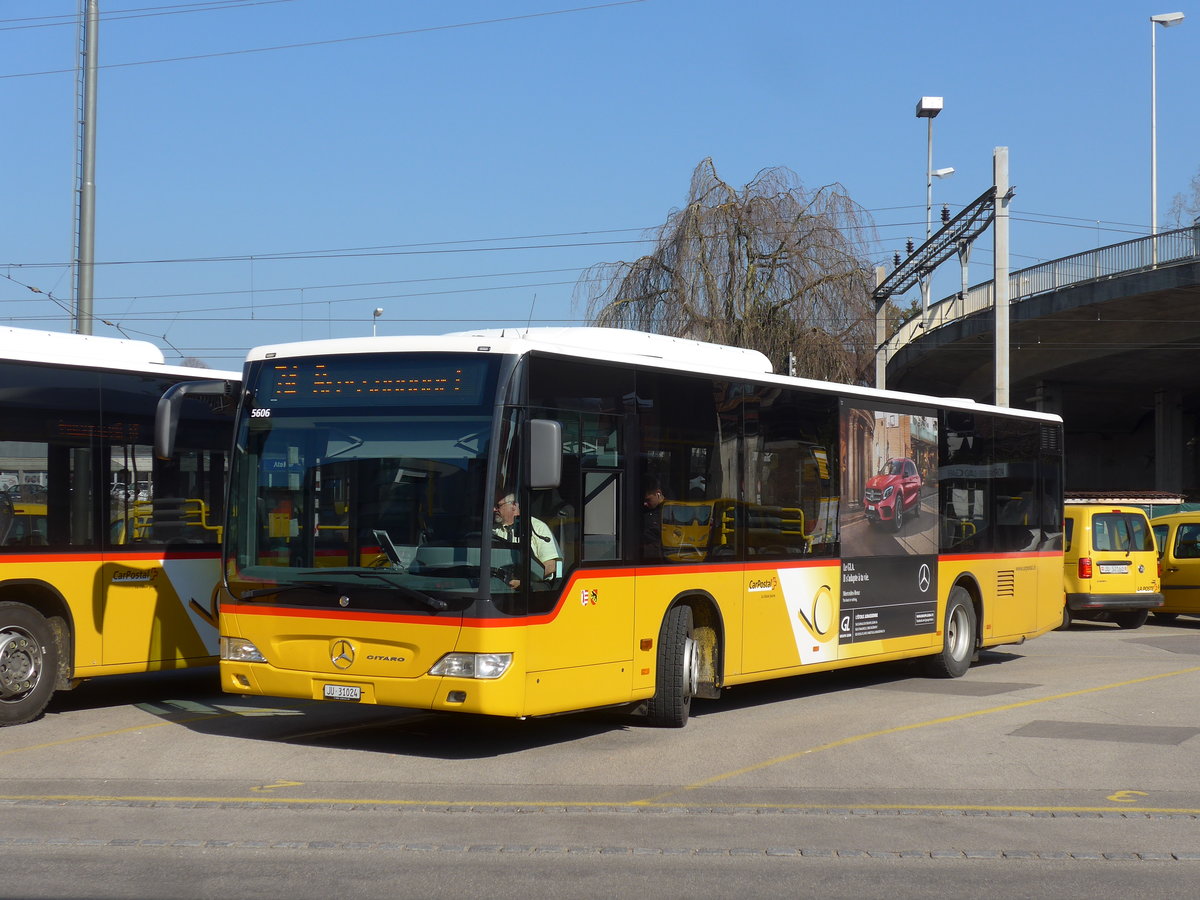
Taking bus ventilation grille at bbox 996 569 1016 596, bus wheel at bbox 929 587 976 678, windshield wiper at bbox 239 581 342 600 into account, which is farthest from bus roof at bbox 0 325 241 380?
bus ventilation grille at bbox 996 569 1016 596

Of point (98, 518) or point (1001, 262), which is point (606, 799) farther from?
point (1001, 262)

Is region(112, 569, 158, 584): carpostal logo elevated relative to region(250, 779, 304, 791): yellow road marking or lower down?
elevated

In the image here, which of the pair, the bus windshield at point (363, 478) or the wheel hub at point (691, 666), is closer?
the bus windshield at point (363, 478)

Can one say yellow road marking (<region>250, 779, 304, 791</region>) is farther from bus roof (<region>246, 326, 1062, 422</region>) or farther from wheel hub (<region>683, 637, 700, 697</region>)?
wheel hub (<region>683, 637, 700, 697</region>)

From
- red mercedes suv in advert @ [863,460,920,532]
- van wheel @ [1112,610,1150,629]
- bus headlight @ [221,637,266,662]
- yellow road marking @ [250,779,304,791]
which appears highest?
red mercedes suv in advert @ [863,460,920,532]

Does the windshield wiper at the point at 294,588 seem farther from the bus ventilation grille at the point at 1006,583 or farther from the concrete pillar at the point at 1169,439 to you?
the concrete pillar at the point at 1169,439

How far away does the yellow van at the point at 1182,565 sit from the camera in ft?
79.2

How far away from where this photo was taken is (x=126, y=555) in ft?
39.7

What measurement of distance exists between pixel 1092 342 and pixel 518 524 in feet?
131

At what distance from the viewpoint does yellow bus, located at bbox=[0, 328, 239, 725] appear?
37.2 feet

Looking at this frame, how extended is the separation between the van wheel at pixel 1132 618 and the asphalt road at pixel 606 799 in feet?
33.4

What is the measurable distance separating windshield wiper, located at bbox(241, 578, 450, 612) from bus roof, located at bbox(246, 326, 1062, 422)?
1.56 m

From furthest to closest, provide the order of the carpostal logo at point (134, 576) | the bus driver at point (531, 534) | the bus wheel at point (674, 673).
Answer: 1. the carpostal logo at point (134, 576)
2. the bus wheel at point (674, 673)
3. the bus driver at point (531, 534)

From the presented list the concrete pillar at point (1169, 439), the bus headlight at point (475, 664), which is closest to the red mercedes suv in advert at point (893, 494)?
the bus headlight at point (475, 664)
